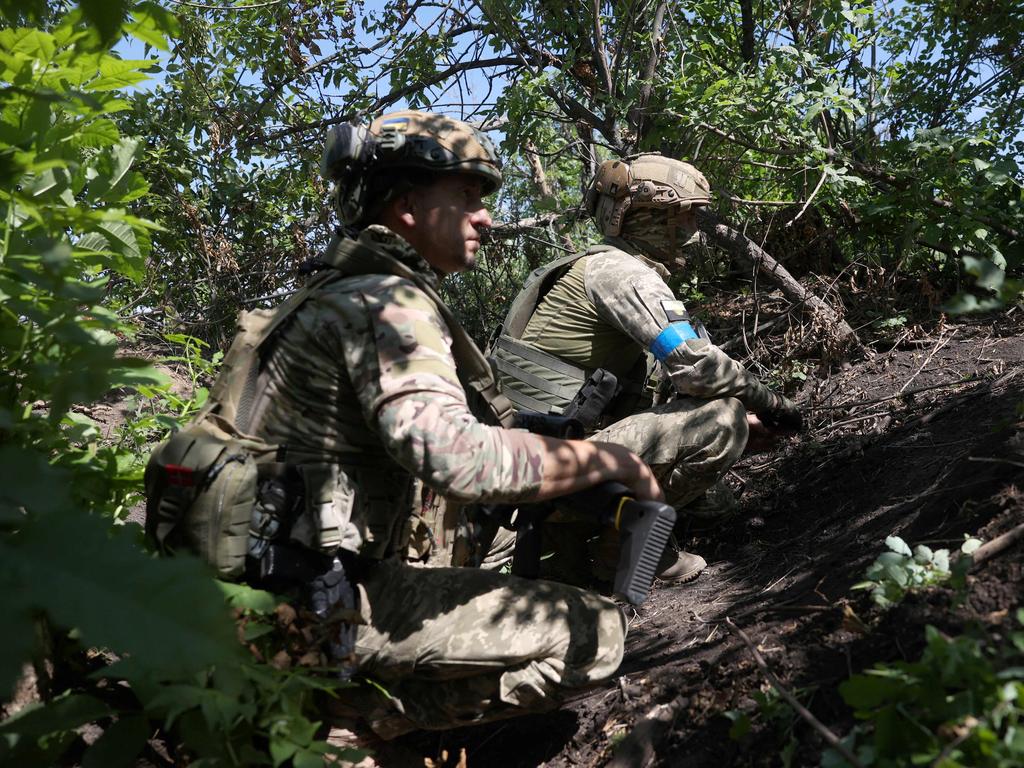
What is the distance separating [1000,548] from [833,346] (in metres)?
3.19

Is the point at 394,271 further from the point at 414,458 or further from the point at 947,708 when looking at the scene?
the point at 947,708

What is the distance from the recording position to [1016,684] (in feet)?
5.11

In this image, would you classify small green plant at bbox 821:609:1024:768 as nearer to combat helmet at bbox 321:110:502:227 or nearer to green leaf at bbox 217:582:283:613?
green leaf at bbox 217:582:283:613

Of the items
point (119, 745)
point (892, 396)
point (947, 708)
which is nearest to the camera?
point (947, 708)

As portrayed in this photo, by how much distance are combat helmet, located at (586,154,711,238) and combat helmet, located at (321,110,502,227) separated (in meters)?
1.74

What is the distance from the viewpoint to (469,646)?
102 inches

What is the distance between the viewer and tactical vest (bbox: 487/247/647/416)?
444cm

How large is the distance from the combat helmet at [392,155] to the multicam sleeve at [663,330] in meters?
1.36

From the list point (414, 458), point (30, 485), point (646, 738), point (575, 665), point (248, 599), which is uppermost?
point (30, 485)

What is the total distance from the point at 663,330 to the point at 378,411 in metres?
2.05

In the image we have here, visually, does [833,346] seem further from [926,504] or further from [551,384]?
[926,504]

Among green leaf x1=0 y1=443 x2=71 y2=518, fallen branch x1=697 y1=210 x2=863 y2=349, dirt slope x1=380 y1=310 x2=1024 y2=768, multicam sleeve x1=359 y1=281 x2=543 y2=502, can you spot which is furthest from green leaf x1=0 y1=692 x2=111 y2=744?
fallen branch x1=697 y1=210 x2=863 y2=349

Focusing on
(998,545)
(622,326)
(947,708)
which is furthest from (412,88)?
(947,708)

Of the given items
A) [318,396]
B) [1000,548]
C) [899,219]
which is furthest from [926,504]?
[899,219]
